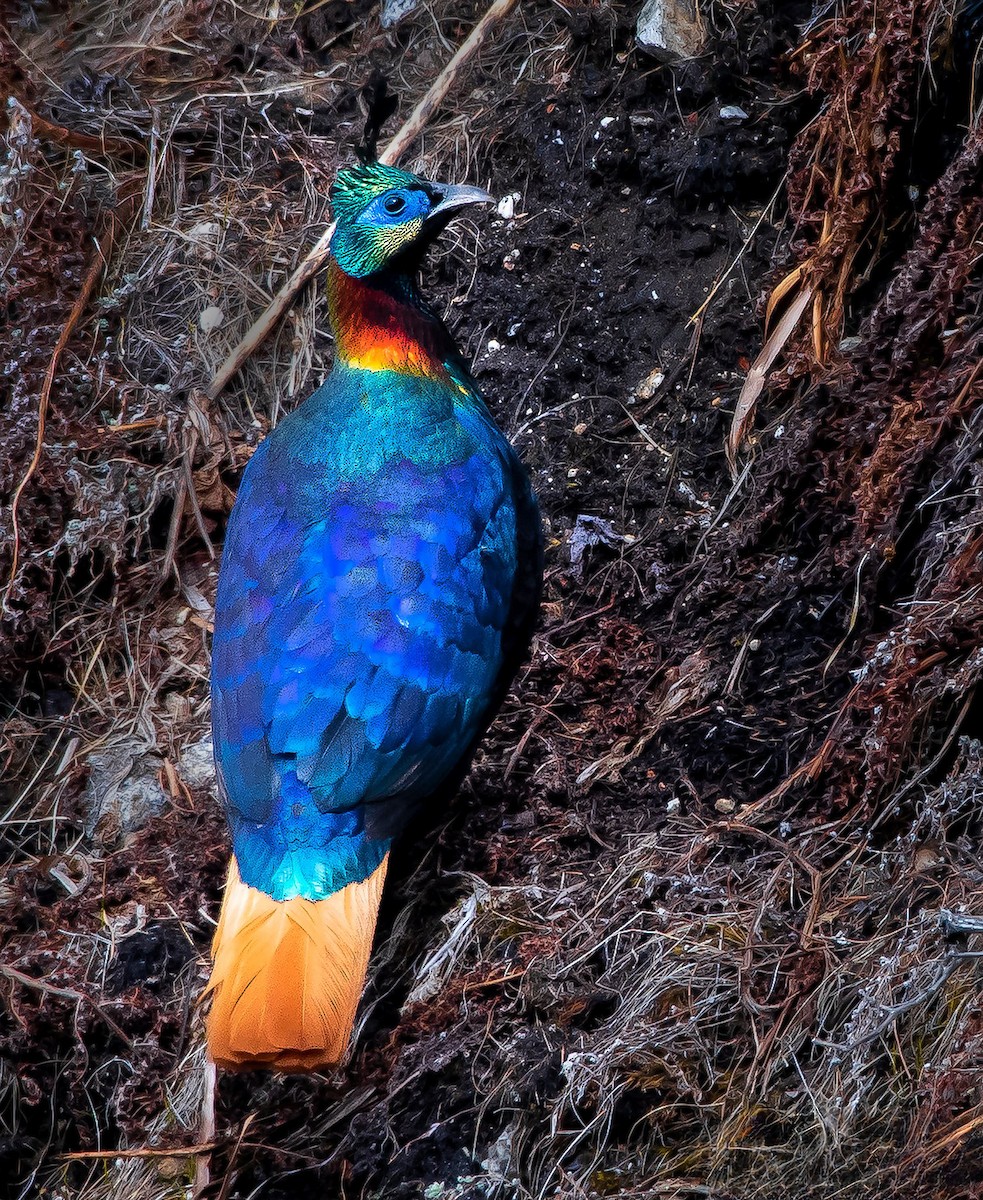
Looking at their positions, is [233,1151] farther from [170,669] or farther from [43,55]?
[43,55]

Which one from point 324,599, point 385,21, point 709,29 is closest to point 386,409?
point 324,599

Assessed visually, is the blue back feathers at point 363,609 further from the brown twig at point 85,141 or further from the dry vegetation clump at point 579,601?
the brown twig at point 85,141

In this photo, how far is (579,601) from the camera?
148 inches

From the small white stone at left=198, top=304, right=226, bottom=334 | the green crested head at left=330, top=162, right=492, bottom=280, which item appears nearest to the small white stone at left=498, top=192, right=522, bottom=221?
the small white stone at left=198, top=304, right=226, bottom=334

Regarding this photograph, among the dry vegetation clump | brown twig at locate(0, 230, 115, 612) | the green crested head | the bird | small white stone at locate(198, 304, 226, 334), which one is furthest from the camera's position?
small white stone at locate(198, 304, 226, 334)

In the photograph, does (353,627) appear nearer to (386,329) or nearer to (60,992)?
(386,329)

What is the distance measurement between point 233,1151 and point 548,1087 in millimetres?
633

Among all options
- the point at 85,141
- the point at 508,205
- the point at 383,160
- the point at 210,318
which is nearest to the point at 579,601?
the point at 508,205

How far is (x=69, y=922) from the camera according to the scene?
10.6ft

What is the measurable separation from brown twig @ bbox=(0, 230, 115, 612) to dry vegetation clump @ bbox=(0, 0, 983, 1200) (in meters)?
0.02

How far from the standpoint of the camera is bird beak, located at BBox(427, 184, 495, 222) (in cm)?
328

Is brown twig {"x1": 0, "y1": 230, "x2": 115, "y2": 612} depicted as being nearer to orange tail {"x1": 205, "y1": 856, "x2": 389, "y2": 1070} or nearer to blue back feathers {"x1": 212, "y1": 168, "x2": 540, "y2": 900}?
blue back feathers {"x1": 212, "y1": 168, "x2": 540, "y2": 900}

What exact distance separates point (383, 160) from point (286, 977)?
120 inches

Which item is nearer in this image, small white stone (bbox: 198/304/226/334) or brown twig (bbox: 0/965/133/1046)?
brown twig (bbox: 0/965/133/1046)
